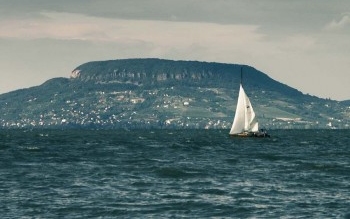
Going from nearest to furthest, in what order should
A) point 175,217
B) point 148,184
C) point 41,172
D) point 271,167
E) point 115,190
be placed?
point 175,217 → point 115,190 → point 148,184 → point 41,172 → point 271,167

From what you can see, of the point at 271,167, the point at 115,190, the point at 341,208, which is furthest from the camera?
the point at 271,167

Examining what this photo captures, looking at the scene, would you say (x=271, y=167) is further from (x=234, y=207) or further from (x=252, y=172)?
(x=234, y=207)

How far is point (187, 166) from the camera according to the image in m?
92.7

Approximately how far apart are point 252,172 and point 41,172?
73.7 ft

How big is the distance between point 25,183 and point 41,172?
44.4 feet

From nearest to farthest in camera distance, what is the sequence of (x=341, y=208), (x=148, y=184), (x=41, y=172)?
(x=341, y=208), (x=148, y=184), (x=41, y=172)

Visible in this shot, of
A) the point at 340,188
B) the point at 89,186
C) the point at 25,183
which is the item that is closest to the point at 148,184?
the point at 89,186

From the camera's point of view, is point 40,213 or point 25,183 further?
point 25,183

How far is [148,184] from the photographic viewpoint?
68.6 meters

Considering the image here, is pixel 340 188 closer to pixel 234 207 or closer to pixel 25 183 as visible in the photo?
pixel 234 207

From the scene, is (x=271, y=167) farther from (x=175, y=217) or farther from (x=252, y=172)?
(x=175, y=217)

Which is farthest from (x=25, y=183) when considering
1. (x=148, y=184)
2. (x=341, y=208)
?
(x=341, y=208)

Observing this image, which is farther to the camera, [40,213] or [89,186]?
Result: [89,186]

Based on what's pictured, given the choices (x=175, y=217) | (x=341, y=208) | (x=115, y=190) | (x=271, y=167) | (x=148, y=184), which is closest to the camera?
(x=175, y=217)
